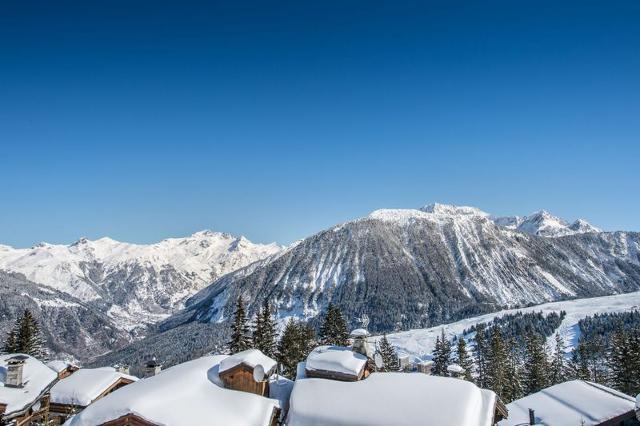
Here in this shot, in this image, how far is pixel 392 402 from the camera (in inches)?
1011

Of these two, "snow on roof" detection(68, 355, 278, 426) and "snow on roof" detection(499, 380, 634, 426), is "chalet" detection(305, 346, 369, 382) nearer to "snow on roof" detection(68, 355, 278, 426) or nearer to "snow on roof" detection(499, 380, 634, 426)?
"snow on roof" detection(68, 355, 278, 426)

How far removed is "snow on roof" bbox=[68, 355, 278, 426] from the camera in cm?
2402

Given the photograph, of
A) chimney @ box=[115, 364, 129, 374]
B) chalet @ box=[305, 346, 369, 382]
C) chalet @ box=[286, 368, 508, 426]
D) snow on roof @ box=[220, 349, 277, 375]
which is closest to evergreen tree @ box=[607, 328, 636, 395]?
chalet @ box=[286, 368, 508, 426]

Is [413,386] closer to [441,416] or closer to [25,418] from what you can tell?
[441,416]

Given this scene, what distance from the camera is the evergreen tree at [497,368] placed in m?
65.8

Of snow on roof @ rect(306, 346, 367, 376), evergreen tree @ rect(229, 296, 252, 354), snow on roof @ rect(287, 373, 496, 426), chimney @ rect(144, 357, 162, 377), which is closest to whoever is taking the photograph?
snow on roof @ rect(287, 373, 496, 426)

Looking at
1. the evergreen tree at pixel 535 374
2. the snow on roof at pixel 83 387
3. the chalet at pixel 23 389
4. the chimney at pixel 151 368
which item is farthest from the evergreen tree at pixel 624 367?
the chalet at pixel 23 389

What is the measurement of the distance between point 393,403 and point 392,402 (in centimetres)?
12

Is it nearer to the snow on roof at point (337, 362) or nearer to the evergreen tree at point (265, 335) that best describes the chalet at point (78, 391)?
the evergreen tree at point (265, 335)

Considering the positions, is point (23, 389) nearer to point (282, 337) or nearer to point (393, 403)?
point (393, 403)

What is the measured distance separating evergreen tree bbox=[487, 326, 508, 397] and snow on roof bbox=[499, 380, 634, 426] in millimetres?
24391

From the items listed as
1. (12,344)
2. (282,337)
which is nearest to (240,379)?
(282,337)

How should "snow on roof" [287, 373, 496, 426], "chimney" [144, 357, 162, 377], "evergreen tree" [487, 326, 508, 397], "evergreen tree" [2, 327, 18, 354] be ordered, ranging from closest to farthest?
"snow on roof" [287, 373, 496, 426]
"chimney" [144, 357, 162, 377]
"evergreen tree" [2, 327, 18, 354]
"evergreen tree" [487, 326, 508, 397]

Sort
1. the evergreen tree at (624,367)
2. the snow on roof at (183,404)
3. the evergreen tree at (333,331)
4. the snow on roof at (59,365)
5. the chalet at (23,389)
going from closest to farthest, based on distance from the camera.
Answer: the snow on roof at (183,404)
the chalet at (23,389)
the snow on roof at (59,365)
the evergreen tree at (333,331)
the evergreen tree at (624,367)
